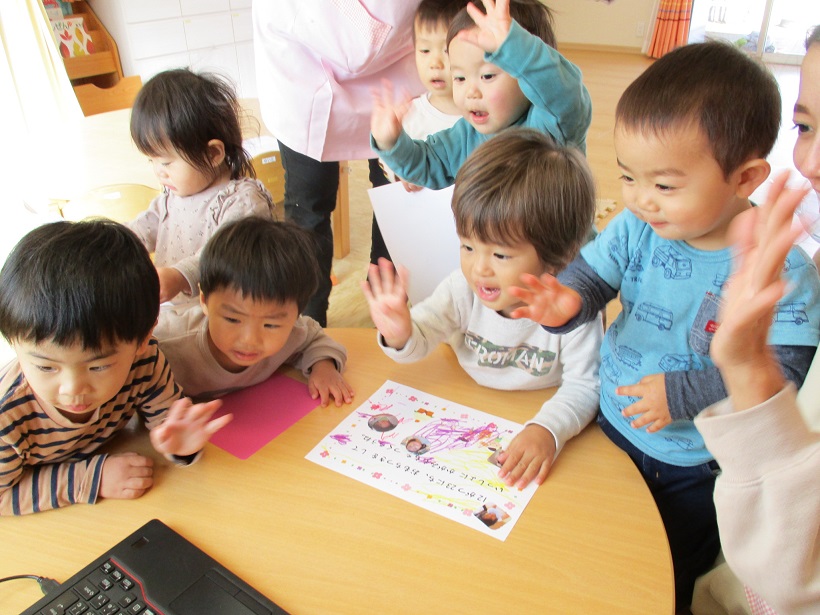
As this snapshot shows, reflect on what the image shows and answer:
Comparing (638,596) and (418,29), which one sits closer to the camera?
(638,596)

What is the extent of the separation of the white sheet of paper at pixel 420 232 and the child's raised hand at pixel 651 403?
693mm

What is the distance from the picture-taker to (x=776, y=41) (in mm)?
5637

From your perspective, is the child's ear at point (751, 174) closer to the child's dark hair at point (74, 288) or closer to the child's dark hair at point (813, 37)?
the child's dark hair at point (813, 37)

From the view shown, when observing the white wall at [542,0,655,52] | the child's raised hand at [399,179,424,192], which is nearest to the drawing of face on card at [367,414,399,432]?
the child's raised hand at [399,179,424,192]

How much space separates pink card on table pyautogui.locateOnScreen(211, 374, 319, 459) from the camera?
91 cm

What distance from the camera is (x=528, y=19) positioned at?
49.9 inches

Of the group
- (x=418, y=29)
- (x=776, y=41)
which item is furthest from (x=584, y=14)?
(x=418, y=29)

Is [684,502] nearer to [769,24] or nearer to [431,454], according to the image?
[431,454]

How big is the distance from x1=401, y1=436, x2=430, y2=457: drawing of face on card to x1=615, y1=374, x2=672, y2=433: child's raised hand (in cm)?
28

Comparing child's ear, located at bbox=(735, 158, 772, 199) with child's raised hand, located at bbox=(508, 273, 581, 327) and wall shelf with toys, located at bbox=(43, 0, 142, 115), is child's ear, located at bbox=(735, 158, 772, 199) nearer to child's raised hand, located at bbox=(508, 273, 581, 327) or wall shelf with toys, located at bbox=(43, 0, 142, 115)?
child's raised hand, located at bbox=(508, 273, 581, 327)

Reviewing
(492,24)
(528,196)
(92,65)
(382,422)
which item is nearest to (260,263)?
(382,422)

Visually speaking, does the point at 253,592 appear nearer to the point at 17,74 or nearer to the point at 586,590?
the point at 586,590

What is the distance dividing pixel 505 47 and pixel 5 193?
210 cm

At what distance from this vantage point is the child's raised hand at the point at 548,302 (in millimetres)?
877
